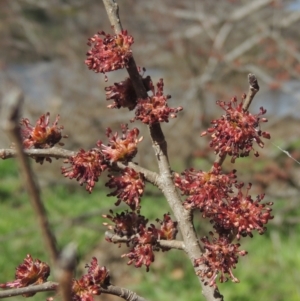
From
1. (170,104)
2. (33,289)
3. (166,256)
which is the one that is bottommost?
(33,289)

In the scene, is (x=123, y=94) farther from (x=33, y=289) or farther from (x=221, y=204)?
(x=33, y=289)

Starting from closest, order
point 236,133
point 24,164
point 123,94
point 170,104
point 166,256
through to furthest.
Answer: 1. point 24,164
2. point 236,133
3. point 123,94
4. point 166,256
5. point 170,104

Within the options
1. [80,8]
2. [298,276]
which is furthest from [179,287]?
[80,8]

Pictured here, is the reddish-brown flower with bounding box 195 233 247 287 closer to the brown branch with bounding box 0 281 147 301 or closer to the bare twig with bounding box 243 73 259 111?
the brown branch with bounding box 0 281 147 301

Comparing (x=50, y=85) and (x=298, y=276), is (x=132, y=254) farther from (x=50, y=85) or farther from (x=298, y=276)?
(x=50, y=85)

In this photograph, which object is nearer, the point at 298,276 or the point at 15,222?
the point at 298,276

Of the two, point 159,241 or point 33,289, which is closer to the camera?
point 33,289

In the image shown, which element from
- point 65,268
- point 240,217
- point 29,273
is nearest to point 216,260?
point 240,217
